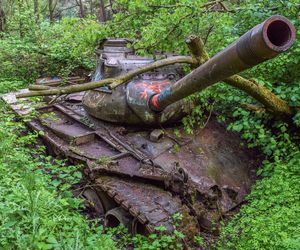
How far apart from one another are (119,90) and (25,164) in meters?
1.99

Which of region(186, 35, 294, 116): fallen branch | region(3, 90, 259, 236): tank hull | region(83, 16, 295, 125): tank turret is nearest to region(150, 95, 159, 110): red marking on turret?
region(83, 16, 295, 125): tank turret

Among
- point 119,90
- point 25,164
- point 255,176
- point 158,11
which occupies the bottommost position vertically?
point 255,176

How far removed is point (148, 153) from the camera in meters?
5.74

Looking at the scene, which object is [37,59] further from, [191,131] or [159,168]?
[159,168]

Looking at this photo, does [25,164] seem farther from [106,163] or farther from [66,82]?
[66,82]

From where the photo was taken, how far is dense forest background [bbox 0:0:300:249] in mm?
3607

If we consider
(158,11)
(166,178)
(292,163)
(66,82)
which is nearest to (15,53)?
(66,82)

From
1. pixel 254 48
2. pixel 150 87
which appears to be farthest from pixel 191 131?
pixel 254 48

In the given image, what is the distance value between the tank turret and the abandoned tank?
2 centimetres

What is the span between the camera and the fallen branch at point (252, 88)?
445 cm

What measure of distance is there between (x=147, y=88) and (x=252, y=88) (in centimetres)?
158

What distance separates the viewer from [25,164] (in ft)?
16.4

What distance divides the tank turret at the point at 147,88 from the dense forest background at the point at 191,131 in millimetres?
320

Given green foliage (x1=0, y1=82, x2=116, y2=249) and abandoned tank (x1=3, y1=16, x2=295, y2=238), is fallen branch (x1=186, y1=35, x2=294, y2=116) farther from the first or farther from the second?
green foliage (x1=0, y1=82, x2=116, y2=249)
